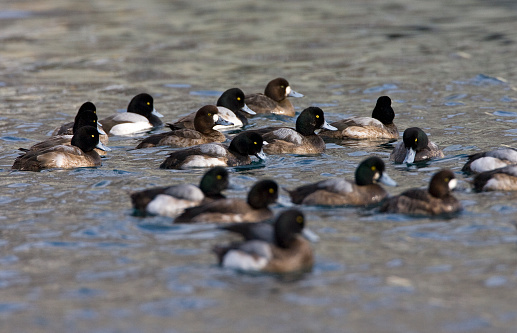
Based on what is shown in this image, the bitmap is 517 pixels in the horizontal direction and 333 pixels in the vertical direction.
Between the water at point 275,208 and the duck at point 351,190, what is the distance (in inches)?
7.6

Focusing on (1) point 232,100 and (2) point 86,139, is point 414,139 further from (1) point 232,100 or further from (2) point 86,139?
(2) point 86,139

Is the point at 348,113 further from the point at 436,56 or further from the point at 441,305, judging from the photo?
the point at 441,305

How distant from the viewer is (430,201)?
28.5 feet

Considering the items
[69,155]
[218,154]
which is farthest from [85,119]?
[218,154]

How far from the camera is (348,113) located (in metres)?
15.8

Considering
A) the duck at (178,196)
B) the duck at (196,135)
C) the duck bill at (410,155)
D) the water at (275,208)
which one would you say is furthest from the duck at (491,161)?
the duck at (196,135)

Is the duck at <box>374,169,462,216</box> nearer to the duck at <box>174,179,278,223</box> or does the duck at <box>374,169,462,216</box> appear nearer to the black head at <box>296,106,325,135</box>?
the duck at <box>174,179,278,223</box>

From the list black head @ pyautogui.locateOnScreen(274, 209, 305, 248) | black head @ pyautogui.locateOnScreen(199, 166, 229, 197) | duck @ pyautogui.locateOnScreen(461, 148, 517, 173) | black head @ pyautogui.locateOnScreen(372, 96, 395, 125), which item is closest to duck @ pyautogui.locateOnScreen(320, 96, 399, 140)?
black head @ pyautogui.locateOnScreen(372, 96, 395, 125)

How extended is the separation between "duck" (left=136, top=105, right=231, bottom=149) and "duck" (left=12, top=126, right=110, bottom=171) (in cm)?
95

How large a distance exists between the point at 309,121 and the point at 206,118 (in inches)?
69.1

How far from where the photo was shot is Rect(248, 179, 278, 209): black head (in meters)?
8.34

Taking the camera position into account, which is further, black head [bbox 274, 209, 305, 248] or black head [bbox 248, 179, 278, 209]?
black head [bbox 248, 179, 278, 209]

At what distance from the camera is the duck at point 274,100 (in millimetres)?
15648

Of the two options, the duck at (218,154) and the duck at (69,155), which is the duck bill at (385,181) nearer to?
the duck at (218,154)
